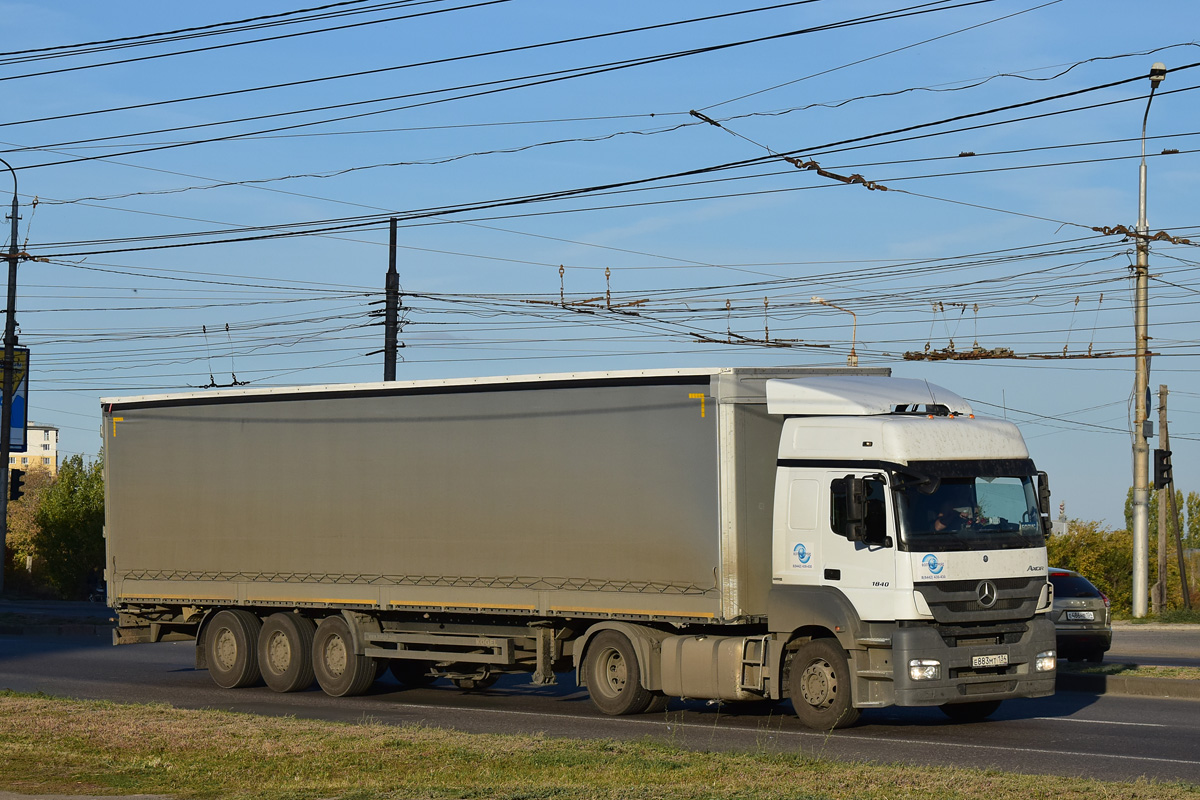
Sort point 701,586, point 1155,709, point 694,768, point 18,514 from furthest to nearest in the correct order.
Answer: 1. point 18,514
2. point 1155,709
3. point 701,586
4. point 694,768

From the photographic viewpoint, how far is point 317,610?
61.9 ft

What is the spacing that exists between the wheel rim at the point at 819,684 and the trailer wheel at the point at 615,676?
1.88m

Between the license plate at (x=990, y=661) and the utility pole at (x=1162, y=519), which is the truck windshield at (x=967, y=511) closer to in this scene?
the license plate at (x=990, y=661)

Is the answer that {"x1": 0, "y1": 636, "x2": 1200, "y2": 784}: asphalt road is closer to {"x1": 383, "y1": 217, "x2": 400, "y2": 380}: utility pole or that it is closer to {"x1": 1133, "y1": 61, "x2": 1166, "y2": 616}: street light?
{"x1": 383, "y1": 217, "x2": 400, "y2": 380}: utility pole

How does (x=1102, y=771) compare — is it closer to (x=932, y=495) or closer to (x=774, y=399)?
(x=932, y=495)

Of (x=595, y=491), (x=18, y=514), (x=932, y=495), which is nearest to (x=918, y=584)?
(x=932, y=495)

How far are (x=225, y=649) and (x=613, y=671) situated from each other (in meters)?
6.03

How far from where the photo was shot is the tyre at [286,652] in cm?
1872

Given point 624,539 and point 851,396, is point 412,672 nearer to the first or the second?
point 624,539

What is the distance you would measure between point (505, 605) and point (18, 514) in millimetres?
78897

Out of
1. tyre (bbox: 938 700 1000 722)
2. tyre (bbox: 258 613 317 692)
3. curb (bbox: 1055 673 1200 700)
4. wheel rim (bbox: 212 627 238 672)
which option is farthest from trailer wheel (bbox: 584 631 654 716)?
curb (bbox: 1055 673 1200 700)

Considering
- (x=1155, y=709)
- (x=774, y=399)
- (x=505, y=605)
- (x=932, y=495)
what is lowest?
(x=1155, y=709)

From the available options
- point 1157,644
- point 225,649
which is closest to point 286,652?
point 225,649

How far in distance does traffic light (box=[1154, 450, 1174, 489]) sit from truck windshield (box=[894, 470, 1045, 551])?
1889cm
